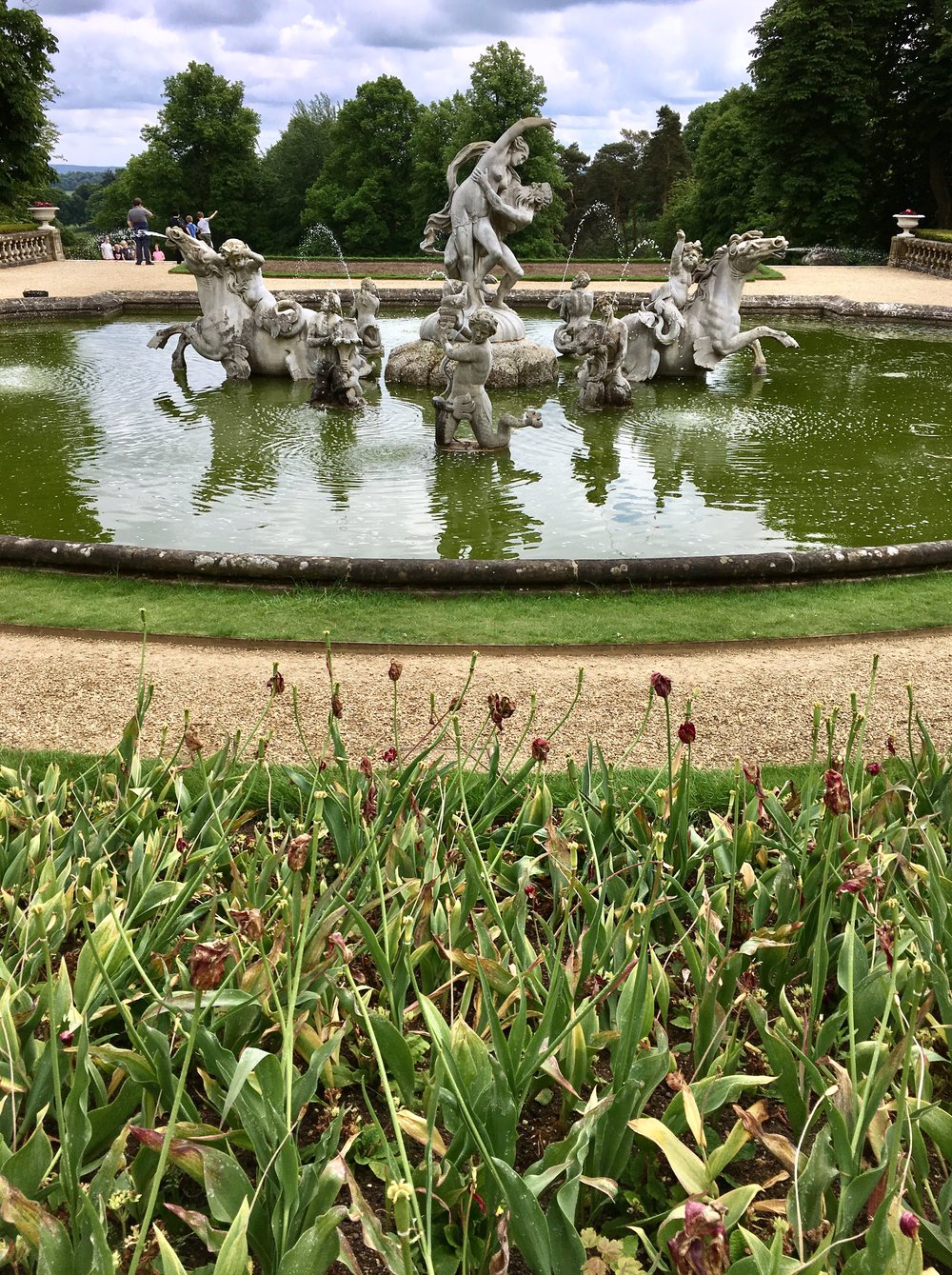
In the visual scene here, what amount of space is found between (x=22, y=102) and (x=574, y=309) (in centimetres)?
3485

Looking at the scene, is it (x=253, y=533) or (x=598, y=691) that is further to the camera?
(x=253, y=533)

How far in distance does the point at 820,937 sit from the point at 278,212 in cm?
7473

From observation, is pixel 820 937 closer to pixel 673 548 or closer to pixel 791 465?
pixel 673 548

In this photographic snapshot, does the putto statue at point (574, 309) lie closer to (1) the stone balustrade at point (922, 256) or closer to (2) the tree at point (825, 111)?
(1) the stone balustrade at point (922, 256)

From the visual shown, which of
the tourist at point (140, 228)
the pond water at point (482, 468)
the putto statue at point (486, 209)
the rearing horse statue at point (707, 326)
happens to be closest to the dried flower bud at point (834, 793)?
the pond water at point (482, 468)

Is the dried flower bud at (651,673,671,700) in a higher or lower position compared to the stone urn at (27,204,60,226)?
lower

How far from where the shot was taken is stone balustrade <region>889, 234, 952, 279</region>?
33.1m

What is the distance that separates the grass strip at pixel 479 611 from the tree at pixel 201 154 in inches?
2410

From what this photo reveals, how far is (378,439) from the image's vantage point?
14.5 metres

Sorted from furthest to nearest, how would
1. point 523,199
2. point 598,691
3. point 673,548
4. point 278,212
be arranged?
point 278,212
point 523,199
point 673,548
point 598,691

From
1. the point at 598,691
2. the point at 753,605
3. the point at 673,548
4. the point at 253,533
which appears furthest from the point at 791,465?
the point at 598,691

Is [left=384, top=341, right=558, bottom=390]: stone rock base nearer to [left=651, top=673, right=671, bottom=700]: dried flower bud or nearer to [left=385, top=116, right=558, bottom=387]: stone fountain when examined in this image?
[left=385, top=116, right=558, bottom=387]: stone fountain

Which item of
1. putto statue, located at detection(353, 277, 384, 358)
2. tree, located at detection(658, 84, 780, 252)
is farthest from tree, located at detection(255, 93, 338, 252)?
putto statue, located at detection(353, 277, 384, 358)

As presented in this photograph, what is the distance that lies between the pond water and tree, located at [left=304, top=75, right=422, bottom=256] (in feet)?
148
